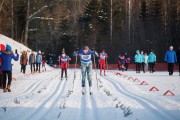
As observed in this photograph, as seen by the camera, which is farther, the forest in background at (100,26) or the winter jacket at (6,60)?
the forest in background at (100,26)

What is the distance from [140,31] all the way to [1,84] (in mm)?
39198

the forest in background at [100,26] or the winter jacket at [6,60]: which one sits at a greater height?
the forest in background at [100,26]

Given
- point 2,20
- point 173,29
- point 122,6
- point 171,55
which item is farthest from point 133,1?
point 171,55

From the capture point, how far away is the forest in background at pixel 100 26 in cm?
4728

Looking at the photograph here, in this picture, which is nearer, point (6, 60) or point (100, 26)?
point (6, 60)

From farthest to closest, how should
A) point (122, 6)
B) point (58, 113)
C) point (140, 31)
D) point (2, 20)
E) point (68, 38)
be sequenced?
point (122, 6)
point (68, 38)
point (140, 31)
point (2, 20)
point (58, 113)

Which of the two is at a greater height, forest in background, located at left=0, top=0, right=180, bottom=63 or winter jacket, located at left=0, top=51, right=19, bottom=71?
forest in background, located at left=0, top=0, right=180, bottom=63

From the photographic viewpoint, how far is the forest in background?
47.3m

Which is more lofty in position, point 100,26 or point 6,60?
point 100,26

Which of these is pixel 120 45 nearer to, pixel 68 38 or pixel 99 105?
pixel 68 38

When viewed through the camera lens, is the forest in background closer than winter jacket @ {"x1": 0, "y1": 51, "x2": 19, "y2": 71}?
No

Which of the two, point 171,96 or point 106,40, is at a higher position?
point 106,40

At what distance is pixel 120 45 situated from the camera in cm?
4822

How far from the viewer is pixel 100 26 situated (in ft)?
192
